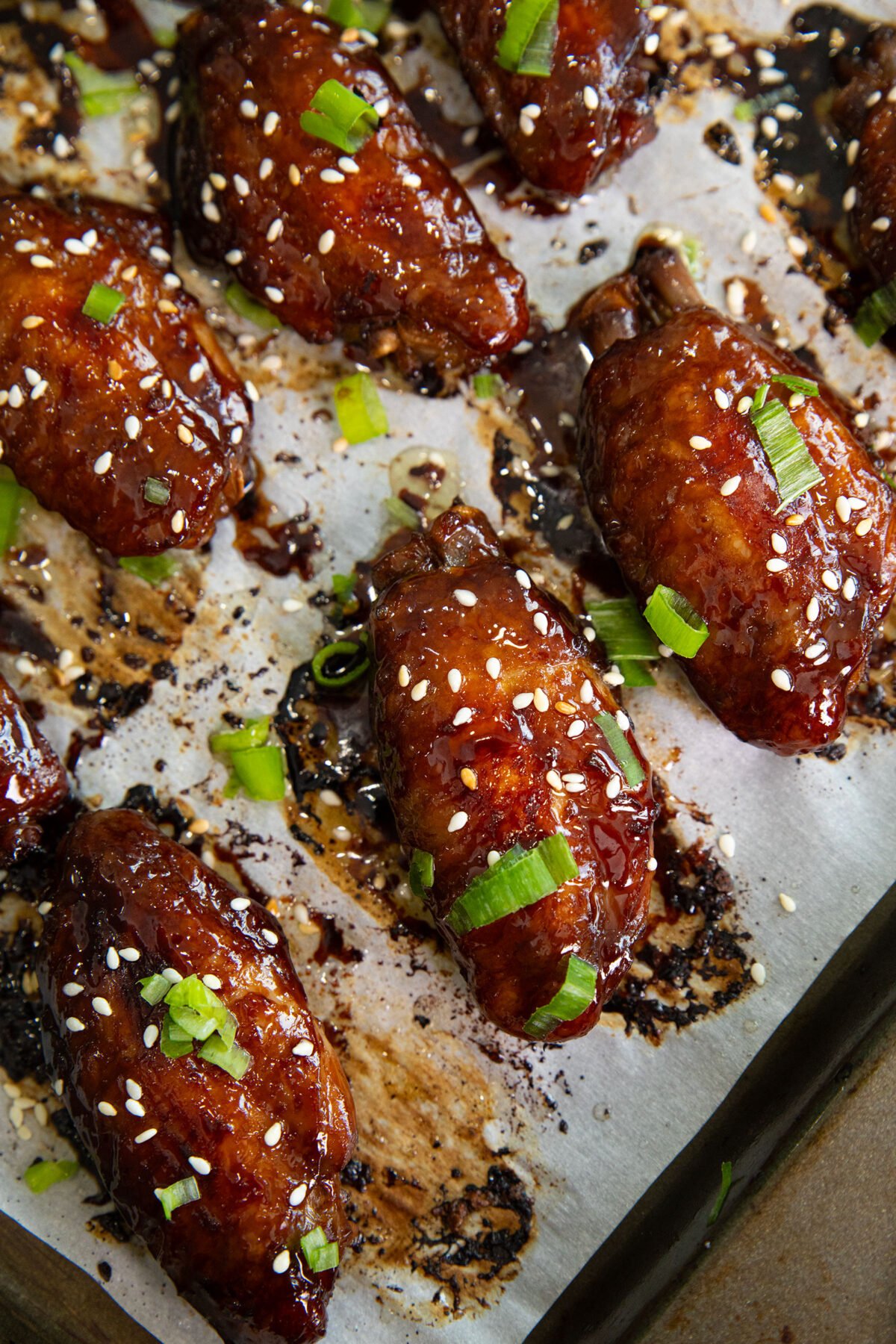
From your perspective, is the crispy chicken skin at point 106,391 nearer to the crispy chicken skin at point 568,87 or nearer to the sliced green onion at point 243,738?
Result: the sliced green onion at point 243,738

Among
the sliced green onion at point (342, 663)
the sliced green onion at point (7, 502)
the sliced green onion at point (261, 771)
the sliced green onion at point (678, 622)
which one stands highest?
the sliced green onion at point (678, 622)

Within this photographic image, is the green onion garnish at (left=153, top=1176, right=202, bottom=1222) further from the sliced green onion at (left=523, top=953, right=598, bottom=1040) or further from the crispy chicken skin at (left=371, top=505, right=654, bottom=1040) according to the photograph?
the sliced green onion at (left=523, top=953, right=598, bottom=1040)

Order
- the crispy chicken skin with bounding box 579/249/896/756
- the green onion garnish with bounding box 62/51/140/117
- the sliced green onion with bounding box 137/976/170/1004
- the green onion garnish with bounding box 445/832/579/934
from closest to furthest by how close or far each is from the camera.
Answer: the green onion garnish with bounding box 445/832/579/934 → the sliced green onion with bounding box 137/976/170/1004 → the crispy chicken skin with bounding box 579/249/896/756 → the green onion garnish with bounding box 62/51/140/117

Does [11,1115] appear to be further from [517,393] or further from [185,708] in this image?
[517,393]

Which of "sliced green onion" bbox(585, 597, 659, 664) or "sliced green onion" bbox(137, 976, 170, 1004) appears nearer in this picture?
"sliced green onion" bbox(137, 976, 170, 1004)

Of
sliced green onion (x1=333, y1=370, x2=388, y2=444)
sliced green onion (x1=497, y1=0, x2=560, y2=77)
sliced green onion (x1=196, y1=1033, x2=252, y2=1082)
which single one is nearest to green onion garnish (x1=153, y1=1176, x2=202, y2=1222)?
sliced green onion (x1=196, y1=1033, x2=252, y2=1082)

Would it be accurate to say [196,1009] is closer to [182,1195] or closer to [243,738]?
[182,1195]

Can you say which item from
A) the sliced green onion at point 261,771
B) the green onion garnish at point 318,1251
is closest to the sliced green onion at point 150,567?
the sliced green onion at point 261,771
